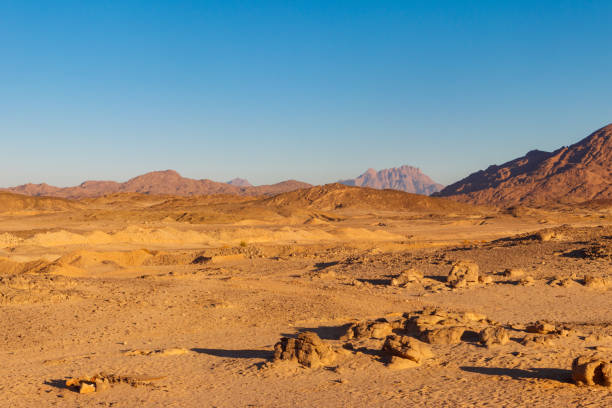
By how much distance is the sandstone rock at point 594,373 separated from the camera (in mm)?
8297

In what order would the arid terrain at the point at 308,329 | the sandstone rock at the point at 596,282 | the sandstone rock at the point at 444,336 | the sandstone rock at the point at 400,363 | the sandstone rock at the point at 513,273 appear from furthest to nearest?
the sandstone rock at the point at 513,273, the sandstone rock at the point at 596,282, the sandstone rock at the point at 444,336, the sandstone rock at the point at 400,363, the arid terrain at the point at 308,329

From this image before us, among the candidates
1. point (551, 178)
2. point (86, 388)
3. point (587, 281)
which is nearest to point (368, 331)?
point (86, 388)

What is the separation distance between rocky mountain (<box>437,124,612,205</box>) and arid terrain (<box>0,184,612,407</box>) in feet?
399

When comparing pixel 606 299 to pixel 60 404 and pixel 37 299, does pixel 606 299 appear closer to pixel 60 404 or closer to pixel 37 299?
pixel 60 404

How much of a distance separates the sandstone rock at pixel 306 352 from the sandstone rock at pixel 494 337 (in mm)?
3008

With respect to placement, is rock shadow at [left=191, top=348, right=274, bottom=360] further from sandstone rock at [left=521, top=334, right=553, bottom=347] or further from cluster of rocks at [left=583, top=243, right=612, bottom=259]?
cluster of rocks at [left=583, top=243, right=612, bottom=259]

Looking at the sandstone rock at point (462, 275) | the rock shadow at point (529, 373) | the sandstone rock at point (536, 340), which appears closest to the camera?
the rock shadow at point (529, 373)

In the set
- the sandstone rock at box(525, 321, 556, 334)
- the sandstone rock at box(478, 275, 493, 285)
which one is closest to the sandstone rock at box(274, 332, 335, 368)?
the sandstone rock at box(525, 321, 556, 334)

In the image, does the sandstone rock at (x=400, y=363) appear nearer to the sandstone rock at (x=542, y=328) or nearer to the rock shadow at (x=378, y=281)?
the sandstone rock at (x=542, y=328)

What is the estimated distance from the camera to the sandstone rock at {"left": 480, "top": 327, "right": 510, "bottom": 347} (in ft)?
34.9

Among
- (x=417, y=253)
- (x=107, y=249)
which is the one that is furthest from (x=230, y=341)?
(x=107, y=249)

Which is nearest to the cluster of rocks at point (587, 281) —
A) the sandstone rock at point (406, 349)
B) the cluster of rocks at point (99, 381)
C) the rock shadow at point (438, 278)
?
the rock shadow at point (438, 278)

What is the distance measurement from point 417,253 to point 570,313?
1439 centimetres

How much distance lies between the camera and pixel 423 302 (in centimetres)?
1662
